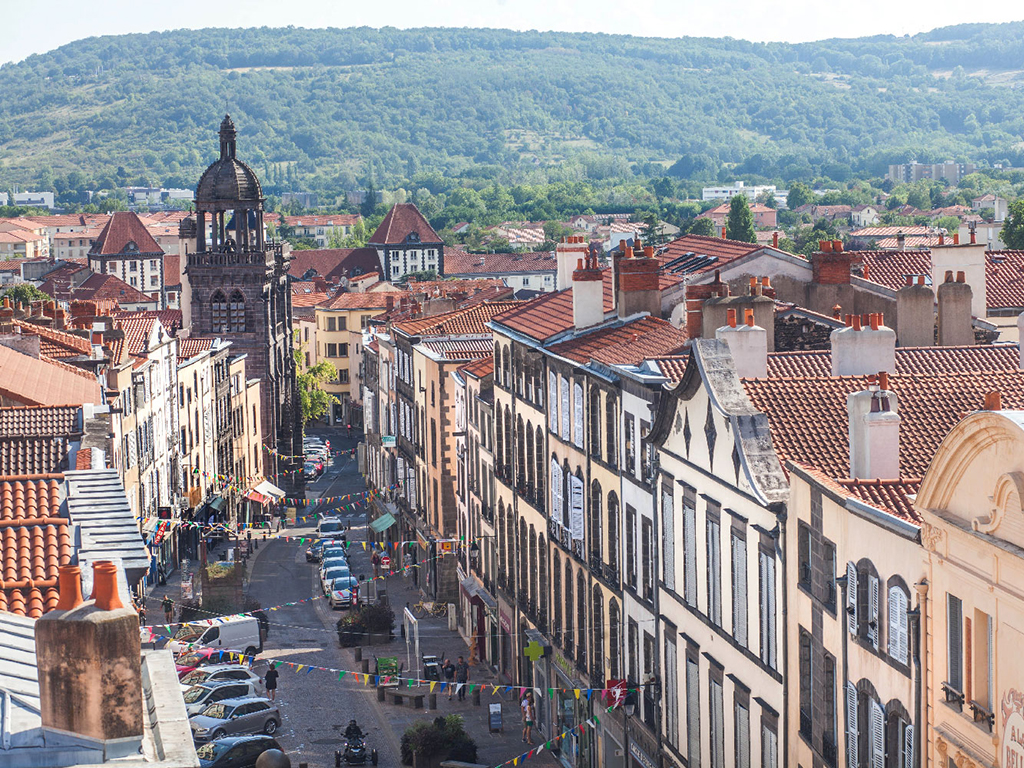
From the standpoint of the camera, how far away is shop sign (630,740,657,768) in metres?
38.6

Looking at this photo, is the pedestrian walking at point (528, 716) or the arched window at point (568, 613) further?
the pedestrian walking at point (528, 716)

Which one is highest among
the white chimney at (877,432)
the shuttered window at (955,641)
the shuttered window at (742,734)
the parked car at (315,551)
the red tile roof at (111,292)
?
the white chimney at (877,432)

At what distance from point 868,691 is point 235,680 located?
105 feet

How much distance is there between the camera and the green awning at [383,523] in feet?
275

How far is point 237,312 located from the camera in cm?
10719

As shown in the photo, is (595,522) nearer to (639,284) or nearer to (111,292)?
(639,284)

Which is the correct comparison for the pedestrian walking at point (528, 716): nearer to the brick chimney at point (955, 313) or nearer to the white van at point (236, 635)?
the white van at point (236, 635)

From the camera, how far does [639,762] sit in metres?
39.7

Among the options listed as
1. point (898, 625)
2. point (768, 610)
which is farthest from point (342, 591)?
point (898, 625)

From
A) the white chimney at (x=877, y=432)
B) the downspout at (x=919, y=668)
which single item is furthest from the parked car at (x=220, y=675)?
the downspout at (x=919, y=668)

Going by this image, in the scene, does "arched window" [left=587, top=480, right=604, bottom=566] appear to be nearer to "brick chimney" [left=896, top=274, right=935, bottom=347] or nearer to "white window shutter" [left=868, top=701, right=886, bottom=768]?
"brick chimney" [left=896, top=274, right=935, bottom=347]

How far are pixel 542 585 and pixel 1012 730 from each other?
30.6 metres

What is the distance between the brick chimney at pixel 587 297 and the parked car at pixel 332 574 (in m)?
30.1

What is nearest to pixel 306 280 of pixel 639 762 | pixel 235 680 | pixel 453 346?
pixel 453 346
